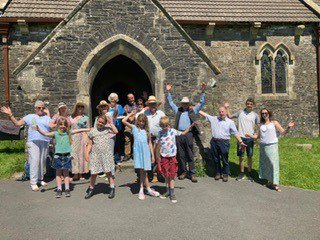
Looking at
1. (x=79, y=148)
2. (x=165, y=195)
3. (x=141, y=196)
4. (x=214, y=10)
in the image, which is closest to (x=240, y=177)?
(x=165, y=195)

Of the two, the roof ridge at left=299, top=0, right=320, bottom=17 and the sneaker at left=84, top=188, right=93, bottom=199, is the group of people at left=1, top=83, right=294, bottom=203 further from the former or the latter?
the roof ridge at left=299, top=0, right=320, bottom=17

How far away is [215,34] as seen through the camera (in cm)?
1345

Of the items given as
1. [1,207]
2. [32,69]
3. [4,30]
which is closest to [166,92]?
[32,69]

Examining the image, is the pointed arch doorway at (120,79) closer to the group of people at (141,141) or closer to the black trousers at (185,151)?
the group of people at (141,141)

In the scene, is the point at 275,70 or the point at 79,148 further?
the point at 275,70

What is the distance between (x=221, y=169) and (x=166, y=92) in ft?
7.79

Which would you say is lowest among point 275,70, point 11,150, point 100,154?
point 11,150

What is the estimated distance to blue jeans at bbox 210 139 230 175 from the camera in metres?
7.03

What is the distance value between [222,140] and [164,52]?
2.73m

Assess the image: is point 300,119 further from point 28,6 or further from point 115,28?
point 28,6

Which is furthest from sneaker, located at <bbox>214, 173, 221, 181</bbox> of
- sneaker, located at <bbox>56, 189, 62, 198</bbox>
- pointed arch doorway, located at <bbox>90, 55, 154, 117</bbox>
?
pointed arch doorway, located at <bbox>90, 55, 154, 117</bbox>

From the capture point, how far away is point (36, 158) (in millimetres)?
6438

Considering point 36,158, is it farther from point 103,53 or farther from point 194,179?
point 194,179

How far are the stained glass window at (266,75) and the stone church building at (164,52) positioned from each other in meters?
0.05
